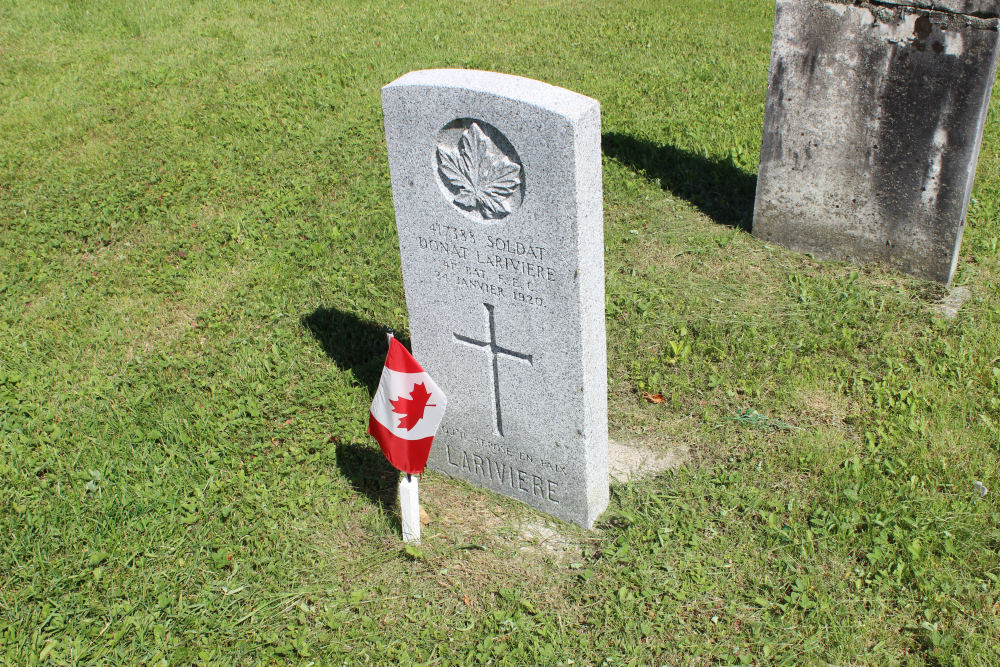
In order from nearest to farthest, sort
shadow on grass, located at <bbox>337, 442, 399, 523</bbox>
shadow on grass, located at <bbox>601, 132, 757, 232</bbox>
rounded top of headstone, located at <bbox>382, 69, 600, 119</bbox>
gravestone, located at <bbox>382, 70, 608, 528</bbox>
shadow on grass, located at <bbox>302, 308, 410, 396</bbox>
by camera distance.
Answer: rounded top of headstone, located at <bbox>382, 69, 600, 119</bbox>, gravestone, located at <bbox>382, 70, 608, 528</bbox>, shadow on grass, located at <bbox>337, 442, 399, 523</bbox>, shadow on grass, located at <bbox>302, 308, 410, 396</bbox>, shadow on grass, located at <bbox>601, 132, 757, 232</bbox>

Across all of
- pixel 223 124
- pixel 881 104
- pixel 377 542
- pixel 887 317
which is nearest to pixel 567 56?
pixel 223 124

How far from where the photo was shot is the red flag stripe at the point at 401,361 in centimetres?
387

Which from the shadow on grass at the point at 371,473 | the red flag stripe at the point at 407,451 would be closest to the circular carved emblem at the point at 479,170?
the red flag stripe at the point at 407,451

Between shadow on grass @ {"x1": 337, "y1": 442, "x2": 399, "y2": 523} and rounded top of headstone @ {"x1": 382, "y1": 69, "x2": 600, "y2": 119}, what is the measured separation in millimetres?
1908

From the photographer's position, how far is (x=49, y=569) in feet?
12.9

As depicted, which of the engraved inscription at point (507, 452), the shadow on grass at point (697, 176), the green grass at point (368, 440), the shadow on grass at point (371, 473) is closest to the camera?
the green grass at point (368, 440)

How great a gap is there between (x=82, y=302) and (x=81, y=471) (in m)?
1.90

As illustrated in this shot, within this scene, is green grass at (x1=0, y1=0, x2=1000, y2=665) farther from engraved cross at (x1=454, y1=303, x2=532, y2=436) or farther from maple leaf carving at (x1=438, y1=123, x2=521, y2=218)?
maple leaf carving at (x1=438, y1=123, x2=521, y2=218)

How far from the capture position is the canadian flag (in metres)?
3.92

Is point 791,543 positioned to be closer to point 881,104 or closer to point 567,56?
point 881,104

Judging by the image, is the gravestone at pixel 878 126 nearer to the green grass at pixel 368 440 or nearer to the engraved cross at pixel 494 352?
the green grass at pixel 368 440

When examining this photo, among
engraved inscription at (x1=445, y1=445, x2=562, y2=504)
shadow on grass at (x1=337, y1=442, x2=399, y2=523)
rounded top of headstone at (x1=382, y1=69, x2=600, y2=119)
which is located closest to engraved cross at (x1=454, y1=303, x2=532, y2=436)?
engraved inscription at (x1=445, y1=445, x2=562, y2=504)

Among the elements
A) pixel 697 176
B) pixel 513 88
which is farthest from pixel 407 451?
pixel 697 176

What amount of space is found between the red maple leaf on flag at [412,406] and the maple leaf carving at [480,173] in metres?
0.83
